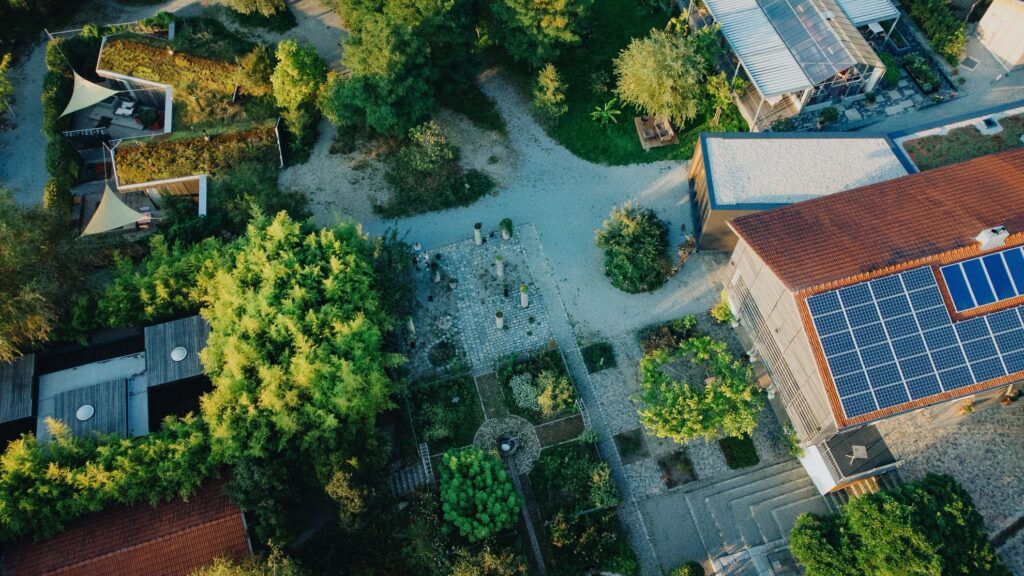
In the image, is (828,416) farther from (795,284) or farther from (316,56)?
(316,56)

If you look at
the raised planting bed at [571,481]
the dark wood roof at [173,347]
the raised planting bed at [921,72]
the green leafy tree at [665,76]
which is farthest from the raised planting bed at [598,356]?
the raised planting bed at [921,72]

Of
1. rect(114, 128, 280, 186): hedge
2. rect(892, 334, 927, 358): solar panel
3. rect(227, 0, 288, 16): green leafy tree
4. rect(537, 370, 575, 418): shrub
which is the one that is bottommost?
rect(892, 334, 927, 358): solar panel

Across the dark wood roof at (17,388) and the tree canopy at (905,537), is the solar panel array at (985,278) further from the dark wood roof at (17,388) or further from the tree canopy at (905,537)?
the dark wood roof at (17,388)

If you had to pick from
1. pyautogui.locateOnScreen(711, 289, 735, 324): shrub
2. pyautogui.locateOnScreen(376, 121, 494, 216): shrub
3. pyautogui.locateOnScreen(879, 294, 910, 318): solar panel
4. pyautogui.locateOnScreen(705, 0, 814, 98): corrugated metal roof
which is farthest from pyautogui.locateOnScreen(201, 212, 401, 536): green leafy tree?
pyautogui.locateOnScreen(705, 0, 814, 98): corrugated metal roof

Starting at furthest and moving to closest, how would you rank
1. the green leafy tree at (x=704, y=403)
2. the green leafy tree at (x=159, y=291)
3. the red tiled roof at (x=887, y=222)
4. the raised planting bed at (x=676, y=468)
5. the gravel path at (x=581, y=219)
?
the gravel path at (x=581, y=219)
the green leafy tree at (x=159, y=291)
the raised planting bed at (x=676, y=468)
the green leafy tree at (x=704, y=403)
the red tiled roof at (x=887, y=222)

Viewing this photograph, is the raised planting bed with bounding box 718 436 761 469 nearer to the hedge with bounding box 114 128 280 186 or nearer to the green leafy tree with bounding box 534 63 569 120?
the green leafy tree with bounding box 534 63 569 120

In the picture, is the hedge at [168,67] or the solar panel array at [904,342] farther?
the hedge at [168,67]

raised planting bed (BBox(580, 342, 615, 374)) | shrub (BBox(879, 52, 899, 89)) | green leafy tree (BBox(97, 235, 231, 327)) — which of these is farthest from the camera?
shrub (BBox(879, 52, 899, 89))

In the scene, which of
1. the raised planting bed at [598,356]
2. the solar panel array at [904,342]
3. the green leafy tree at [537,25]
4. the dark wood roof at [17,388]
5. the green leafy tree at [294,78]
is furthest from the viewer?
the green leafy tree at [294,78]
